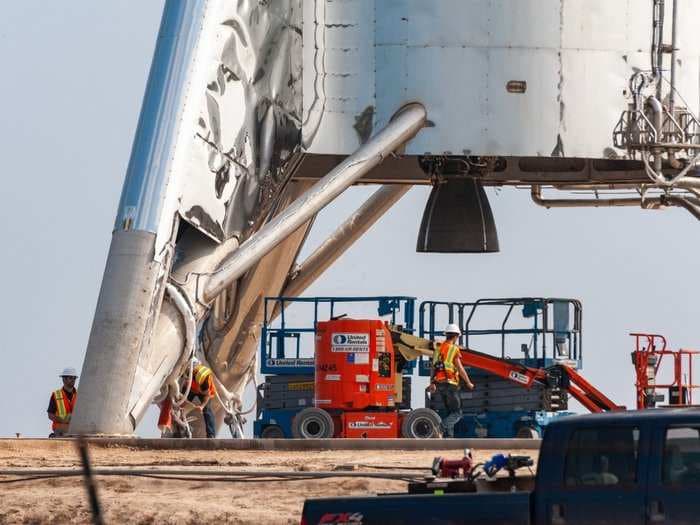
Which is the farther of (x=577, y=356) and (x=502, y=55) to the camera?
(x=577, y=356)

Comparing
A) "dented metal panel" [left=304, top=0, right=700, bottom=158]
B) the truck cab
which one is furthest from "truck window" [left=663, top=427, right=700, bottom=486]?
"dented metal panel" [left=304, top=0, right=700, bottom=158]

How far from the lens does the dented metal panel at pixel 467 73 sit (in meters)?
31.4

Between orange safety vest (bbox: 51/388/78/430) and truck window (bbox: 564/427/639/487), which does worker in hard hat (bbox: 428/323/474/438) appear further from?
truck window (bbox: 564/427/639/487)

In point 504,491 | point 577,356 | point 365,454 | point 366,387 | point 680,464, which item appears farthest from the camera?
point 577,356

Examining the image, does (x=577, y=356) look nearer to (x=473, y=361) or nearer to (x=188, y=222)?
(x=473, y=361)

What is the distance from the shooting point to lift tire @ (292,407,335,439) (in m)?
30.6

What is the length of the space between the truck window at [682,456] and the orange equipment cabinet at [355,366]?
58.4 ft

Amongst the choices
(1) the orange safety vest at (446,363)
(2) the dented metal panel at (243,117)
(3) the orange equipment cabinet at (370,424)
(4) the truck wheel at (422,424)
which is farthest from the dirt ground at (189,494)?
(3) the orange equipment cabinet at (370,424)

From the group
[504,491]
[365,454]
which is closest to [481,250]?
[365,454]

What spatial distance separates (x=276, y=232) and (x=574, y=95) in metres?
5.89

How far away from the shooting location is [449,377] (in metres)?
30.0

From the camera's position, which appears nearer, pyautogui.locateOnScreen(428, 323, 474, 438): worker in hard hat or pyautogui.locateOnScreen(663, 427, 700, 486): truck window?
pyautogui.locateOnScreen(663, 427, 700, 486): truck window

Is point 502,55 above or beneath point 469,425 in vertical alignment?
above

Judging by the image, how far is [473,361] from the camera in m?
32.2
